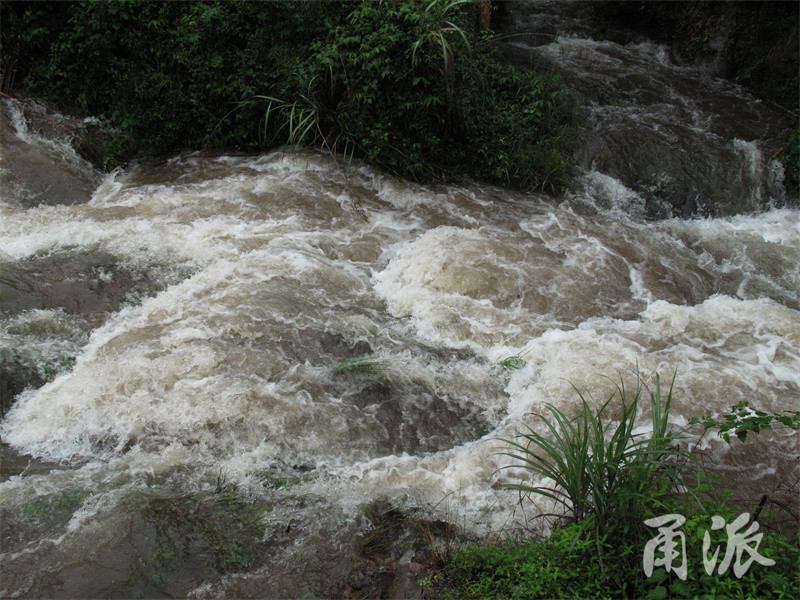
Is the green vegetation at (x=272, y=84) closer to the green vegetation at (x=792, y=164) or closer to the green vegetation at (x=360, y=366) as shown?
the green vegetation at (x=792, y=164)

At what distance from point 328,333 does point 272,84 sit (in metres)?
3.70

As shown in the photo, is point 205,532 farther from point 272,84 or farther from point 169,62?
point 169,62

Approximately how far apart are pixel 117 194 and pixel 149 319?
96.8 inches

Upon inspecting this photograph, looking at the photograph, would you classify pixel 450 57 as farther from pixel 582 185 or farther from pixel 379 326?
pixel 379 326

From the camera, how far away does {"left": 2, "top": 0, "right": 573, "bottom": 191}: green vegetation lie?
6.04 metres

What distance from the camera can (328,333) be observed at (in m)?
4.11

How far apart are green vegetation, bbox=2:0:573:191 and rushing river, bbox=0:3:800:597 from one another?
360 mm

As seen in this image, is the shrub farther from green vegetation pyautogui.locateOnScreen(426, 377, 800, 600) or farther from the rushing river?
green vegetation pyautogui.locateOnScreen(426, 377, 800, 600)

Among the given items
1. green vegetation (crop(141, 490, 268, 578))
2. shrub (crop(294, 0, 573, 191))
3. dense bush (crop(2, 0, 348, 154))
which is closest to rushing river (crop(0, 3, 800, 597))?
green vegetation (crop(141, 490, 268, 578))

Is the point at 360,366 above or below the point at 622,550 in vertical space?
below

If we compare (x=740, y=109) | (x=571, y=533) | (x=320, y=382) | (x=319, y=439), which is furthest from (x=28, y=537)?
(x=740, y=109)

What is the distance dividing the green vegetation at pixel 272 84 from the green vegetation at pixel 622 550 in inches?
176

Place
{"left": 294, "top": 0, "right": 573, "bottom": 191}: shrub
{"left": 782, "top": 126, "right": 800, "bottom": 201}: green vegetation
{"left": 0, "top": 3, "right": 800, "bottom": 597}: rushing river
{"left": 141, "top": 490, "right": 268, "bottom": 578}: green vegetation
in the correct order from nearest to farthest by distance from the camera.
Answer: {"left": 141, "top": 490, "right": 268, "bottom": 578}: green vegetation < {"left": 0, "top": 3, "right": 800, "bottom": 597}: rushing river < {"left": 294, "top": 0, "right": 573, "bottom": 191}: shrub < {"left": 782, "top": 126, "right": 800, "bottom": 201}: green vegetation

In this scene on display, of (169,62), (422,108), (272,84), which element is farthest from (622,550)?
(169,62)
